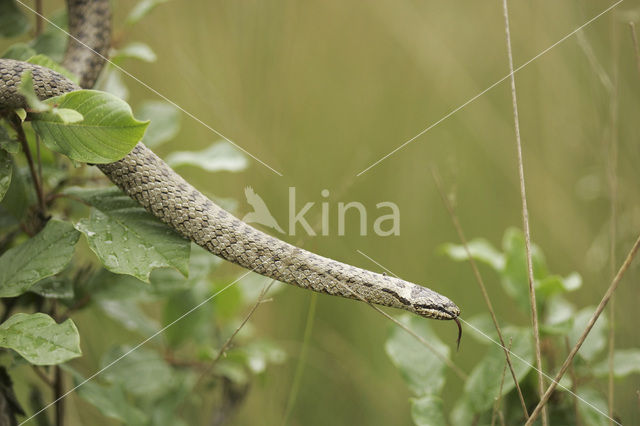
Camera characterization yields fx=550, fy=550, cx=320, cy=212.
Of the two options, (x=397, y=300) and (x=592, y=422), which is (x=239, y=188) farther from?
(x=592, y=422)

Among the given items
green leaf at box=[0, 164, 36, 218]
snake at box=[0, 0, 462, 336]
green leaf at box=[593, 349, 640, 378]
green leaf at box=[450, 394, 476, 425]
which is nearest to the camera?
snake at box=[0, 0, 462, 336]

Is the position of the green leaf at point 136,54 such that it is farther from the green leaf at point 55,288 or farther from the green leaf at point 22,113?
the green leaf at point 55,288

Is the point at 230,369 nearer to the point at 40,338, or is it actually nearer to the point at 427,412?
the point at 427,412

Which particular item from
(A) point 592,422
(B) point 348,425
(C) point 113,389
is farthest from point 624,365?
(B) point 348,425

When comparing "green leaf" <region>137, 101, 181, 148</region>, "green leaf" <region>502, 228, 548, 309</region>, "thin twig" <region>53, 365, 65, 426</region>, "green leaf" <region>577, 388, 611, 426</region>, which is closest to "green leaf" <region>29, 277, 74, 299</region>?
"thin twig" <region>53, 365, 65, 426</region>

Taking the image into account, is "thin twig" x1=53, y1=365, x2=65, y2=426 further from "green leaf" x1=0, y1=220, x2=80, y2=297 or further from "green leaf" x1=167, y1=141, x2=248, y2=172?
"green leaf" x1=167, y1=141, x2=248, y2=172

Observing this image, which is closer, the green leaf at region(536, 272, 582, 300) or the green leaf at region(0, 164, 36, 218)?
the green leaf at region(0, 164, 36, 218)
